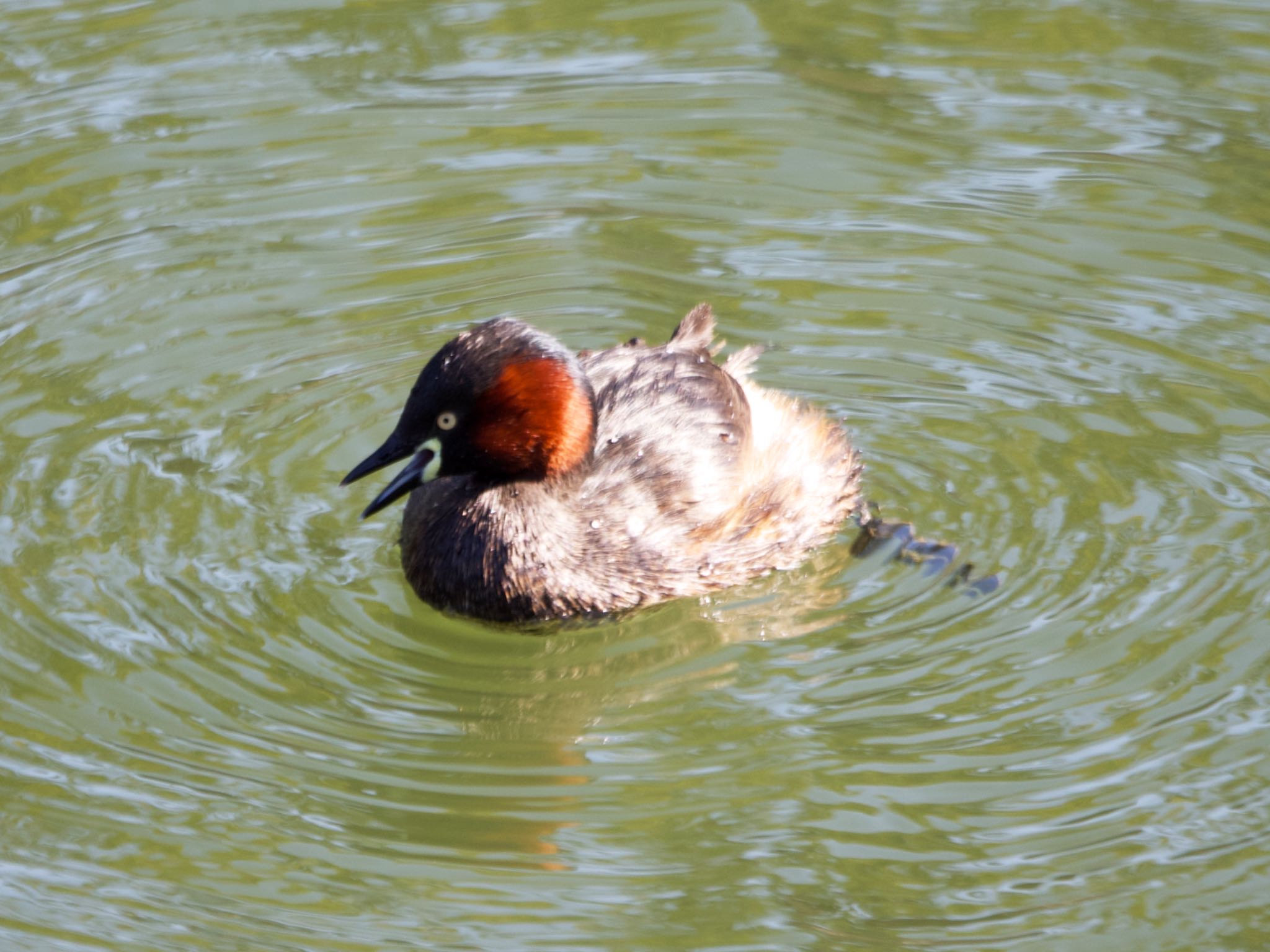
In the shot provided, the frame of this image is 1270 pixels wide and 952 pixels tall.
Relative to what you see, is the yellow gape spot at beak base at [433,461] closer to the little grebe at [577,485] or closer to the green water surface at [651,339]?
the little grebe at [577,485]

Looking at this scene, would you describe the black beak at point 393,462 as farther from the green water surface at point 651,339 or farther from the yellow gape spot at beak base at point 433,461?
the green water surface at point 651,339

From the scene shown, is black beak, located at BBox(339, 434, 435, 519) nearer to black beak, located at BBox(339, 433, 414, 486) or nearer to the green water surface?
black beak, located at BBox(339, 433, 414, 486)

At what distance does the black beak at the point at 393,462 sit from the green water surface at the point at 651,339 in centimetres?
44

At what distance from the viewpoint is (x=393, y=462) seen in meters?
6.08

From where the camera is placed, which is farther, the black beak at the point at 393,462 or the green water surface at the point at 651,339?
the black beak at the point at 393,462

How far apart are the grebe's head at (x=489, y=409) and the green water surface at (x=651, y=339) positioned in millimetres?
574

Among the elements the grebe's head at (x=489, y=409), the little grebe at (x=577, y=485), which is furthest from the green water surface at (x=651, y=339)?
the grebe's head at (x=489, y=409)

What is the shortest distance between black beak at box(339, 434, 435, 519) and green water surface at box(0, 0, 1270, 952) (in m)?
0.44

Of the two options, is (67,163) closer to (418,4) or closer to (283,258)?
(283,258)

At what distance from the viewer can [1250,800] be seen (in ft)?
17.0

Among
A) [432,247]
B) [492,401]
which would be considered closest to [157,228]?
[432,247]

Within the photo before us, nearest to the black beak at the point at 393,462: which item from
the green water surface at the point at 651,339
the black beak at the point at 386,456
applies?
the black beak at the point at 386,456

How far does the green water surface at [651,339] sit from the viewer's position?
5.00m

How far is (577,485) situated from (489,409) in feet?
1.54
